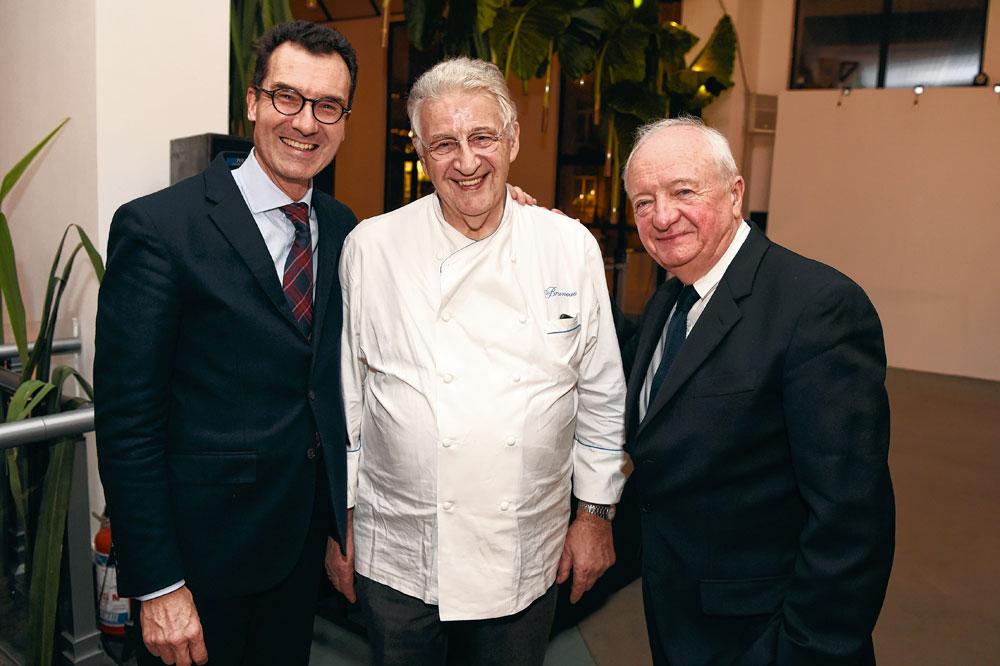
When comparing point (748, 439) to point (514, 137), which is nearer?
point (748, 439)

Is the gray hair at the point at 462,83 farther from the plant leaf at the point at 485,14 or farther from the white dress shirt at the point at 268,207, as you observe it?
the plant leaf at the point at 485,14

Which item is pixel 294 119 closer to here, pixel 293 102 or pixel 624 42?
pixel 293 102

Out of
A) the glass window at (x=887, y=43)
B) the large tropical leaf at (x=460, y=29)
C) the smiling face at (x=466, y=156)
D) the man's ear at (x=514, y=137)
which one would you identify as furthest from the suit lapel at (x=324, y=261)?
the glass window at (x=887, y=43)

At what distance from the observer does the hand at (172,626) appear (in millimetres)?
1378

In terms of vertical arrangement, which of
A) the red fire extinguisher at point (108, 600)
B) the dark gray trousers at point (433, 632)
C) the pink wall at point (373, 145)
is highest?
the pink wall at point (373, 145)

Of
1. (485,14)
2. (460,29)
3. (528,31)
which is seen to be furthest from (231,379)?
(528,31)

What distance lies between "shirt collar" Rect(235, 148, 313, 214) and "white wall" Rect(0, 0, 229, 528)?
1.02 metres

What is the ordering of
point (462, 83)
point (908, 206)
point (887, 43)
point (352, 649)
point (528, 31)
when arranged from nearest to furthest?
point (462, 83)
point (352, 649)
point (528, 31)
point (908, 206)
point (887, 43)

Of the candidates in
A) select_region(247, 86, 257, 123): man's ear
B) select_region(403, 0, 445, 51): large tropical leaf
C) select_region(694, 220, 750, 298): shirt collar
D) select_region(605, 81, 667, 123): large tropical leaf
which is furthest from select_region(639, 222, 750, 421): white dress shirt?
select_region(605, 81, 667, 123): large tropical leaf

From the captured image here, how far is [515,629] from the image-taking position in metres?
1.65

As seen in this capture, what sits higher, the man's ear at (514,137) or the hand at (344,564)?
the man's ear at (514,137)

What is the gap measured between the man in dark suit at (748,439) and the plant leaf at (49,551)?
133 centimetres

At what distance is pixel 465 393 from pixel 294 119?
0.64 m

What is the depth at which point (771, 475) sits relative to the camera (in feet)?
4.42
